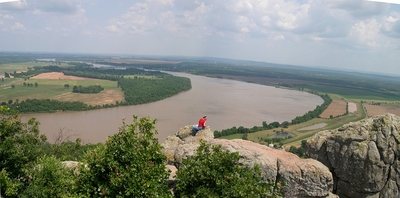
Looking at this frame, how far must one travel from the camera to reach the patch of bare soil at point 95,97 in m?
48.8

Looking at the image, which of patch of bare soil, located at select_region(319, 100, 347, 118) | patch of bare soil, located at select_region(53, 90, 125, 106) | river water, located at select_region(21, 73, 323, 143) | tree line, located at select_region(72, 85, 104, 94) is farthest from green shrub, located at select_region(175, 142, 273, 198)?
tree line, located at select_region(72, 85, 104, 94)

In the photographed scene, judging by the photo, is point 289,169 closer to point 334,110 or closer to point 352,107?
point 334,110

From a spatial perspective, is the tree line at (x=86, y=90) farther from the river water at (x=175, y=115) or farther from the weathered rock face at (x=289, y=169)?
the weathered rock face at (x=289, y=169)

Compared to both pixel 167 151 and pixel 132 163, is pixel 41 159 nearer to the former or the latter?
pixel 167 151

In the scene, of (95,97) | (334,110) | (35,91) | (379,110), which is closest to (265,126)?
(334,110)

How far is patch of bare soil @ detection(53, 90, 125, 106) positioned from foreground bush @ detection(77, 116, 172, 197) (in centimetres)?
4464

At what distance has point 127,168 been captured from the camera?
194 inches

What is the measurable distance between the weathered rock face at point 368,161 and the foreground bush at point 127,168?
17.2 feet

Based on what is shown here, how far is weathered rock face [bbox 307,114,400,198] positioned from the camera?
7719mm

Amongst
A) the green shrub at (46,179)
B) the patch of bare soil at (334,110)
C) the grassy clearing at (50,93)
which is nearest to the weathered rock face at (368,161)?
the green shrub at (46,179)

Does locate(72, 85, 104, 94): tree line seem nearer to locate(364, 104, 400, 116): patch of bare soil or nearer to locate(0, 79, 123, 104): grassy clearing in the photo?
locate(0, 79, 123, 104): grassy clearing

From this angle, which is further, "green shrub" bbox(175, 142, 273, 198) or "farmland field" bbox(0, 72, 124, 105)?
"farmland field" bbox(0, 72, 124, 105)

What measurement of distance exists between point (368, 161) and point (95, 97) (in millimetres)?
50724

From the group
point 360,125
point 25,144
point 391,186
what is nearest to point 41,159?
point 25,144
